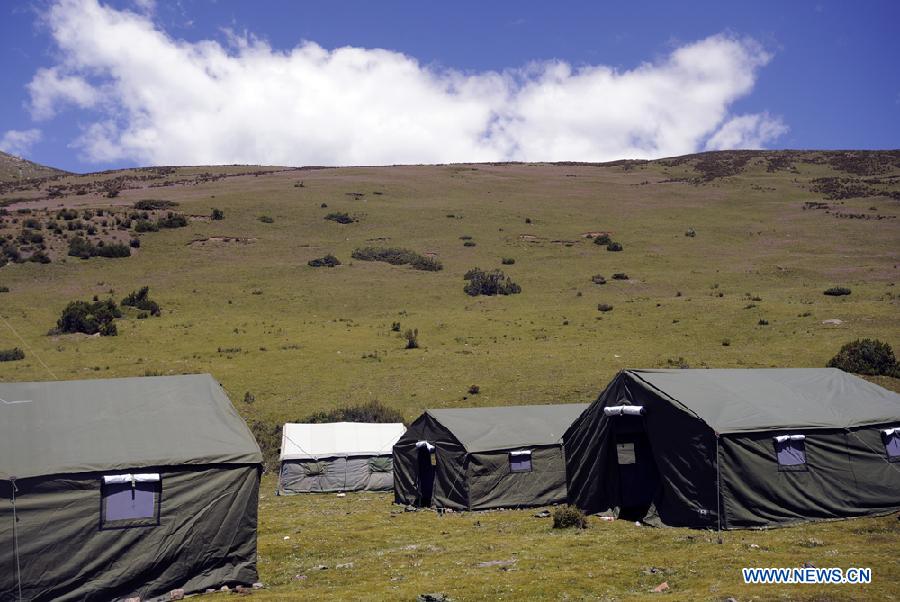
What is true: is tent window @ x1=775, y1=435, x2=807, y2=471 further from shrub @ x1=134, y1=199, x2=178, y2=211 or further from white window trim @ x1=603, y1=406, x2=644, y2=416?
shrub @ x1=134, y1=199, x2=178, y2=211

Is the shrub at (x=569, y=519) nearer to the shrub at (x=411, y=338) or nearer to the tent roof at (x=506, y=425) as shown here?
the tent roof at (x=506, y=425)

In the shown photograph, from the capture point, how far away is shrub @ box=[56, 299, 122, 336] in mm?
50656

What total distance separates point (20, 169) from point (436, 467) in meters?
169

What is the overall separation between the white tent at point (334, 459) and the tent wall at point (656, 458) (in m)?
11.4

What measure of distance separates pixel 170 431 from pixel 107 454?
126 centimetres

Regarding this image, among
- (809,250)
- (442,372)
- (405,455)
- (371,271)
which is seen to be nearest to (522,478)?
(405,455)

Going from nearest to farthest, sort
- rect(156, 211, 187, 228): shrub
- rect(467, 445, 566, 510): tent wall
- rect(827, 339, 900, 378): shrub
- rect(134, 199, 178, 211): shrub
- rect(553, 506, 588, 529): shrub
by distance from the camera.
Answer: rect(553, 506, 588, 529): shrub
rect(467, 445, 566, 510): tent wall
rect(827, 339, 900, 378): shrub
rect(156, 211, 187, 228): shrub
rect(134, 199, 178, 211): shrub

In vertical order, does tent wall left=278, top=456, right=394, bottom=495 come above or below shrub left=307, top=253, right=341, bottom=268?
below

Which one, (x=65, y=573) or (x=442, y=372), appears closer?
(x=65, y=573)

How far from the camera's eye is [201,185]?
106 metres

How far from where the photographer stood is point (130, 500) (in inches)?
501

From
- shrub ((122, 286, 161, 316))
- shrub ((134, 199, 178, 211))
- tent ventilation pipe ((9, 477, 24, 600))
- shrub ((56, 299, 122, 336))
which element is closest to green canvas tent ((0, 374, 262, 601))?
tent ventilation pipe ((9, 477, 24, 600))

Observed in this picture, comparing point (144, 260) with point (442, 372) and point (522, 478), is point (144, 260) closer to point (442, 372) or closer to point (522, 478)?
point (442, 372)

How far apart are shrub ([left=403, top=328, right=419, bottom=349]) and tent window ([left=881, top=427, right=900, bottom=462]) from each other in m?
32.5
